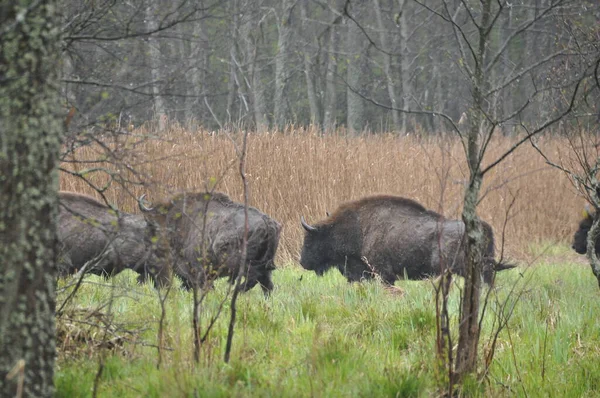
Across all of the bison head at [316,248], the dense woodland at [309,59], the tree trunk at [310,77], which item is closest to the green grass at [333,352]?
the dense woodland at [309,59]

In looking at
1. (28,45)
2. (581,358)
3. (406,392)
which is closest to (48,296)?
(28,45)

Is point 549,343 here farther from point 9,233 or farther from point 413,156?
point 413,156

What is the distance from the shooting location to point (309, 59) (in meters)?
24.9

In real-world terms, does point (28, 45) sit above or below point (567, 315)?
above

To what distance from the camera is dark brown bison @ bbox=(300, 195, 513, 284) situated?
9.27 meters

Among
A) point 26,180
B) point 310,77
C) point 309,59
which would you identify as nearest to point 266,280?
point 26,180

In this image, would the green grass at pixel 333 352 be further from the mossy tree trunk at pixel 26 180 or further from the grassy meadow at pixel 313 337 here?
the mossy tree trunk at pixel 26 180

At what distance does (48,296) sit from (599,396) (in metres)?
3.28

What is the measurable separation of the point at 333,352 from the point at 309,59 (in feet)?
69.4

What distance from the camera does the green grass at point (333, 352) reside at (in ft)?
13.0

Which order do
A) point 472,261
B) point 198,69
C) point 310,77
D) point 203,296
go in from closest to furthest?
point 203,296 → point 472,261 → point 198,69 → point 310,77

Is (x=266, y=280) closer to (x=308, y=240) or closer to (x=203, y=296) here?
(x=308, y=240)

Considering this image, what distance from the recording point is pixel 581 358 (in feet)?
16.9

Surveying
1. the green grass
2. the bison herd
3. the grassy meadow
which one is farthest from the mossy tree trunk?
the bison herd
